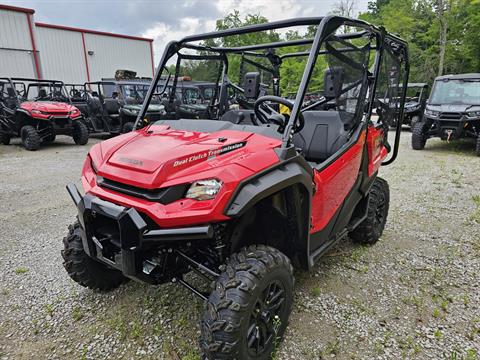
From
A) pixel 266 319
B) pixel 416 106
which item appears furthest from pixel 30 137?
pixel 416 106

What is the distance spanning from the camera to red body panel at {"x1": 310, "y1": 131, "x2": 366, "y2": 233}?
2379 millimetres

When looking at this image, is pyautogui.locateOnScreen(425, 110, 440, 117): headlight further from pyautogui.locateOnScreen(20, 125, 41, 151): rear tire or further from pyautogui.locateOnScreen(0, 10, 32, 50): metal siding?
pyautogui.locateOnScreen(0, 10, 32, 50): metal siding

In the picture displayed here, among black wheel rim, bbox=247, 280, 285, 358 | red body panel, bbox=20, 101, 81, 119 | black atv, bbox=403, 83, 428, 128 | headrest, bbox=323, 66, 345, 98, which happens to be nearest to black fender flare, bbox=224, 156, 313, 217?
black wheel rim, bbox=247, 280, 285, 358

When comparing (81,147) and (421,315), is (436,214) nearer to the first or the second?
(421,315)

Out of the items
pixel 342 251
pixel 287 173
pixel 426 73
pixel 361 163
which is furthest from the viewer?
pixel 426 73

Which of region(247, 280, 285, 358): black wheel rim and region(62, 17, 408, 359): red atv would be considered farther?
region(247, 280, 285, 358): black wheel rim

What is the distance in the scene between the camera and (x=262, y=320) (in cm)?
192

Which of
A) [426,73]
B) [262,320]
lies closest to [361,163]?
[262,320]

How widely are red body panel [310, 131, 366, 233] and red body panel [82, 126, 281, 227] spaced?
1.75 feet

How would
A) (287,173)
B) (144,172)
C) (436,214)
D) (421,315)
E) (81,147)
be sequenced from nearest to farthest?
(144,172)
(287,173)
(421,315)
(436,214)
(81,147)

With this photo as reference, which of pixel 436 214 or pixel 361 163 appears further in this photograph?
pixel 436 214

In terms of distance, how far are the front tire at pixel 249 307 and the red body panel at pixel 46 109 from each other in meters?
9.01

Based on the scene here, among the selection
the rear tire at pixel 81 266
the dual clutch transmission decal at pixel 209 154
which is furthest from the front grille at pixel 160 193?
the rear tire at pixel 81 266

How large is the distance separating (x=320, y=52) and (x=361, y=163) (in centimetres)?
110
